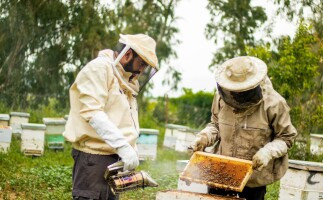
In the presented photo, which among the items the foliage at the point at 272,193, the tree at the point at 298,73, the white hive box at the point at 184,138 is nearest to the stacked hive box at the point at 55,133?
the white hive box at the point at 184,138

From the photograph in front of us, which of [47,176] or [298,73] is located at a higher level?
[298,73]

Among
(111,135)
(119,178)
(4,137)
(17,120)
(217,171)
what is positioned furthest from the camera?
(17,120)

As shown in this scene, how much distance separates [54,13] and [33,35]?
1.04 metres

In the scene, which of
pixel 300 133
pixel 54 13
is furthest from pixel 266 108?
pixel 54 13

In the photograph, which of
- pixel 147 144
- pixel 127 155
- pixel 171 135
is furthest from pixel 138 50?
pixel 171 135

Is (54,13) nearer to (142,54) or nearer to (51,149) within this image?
(51,149)

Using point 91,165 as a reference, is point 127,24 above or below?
above

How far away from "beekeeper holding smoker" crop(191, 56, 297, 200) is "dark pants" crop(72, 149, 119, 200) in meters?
0.82

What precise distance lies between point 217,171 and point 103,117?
3.34 feet

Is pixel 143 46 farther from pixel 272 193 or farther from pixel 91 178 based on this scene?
pixel 272 193

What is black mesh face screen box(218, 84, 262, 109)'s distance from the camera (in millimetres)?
3645

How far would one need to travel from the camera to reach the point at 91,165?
3.41 meters

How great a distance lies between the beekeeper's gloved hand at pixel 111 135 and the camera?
3.24 meters

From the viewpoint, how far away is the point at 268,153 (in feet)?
11.8
